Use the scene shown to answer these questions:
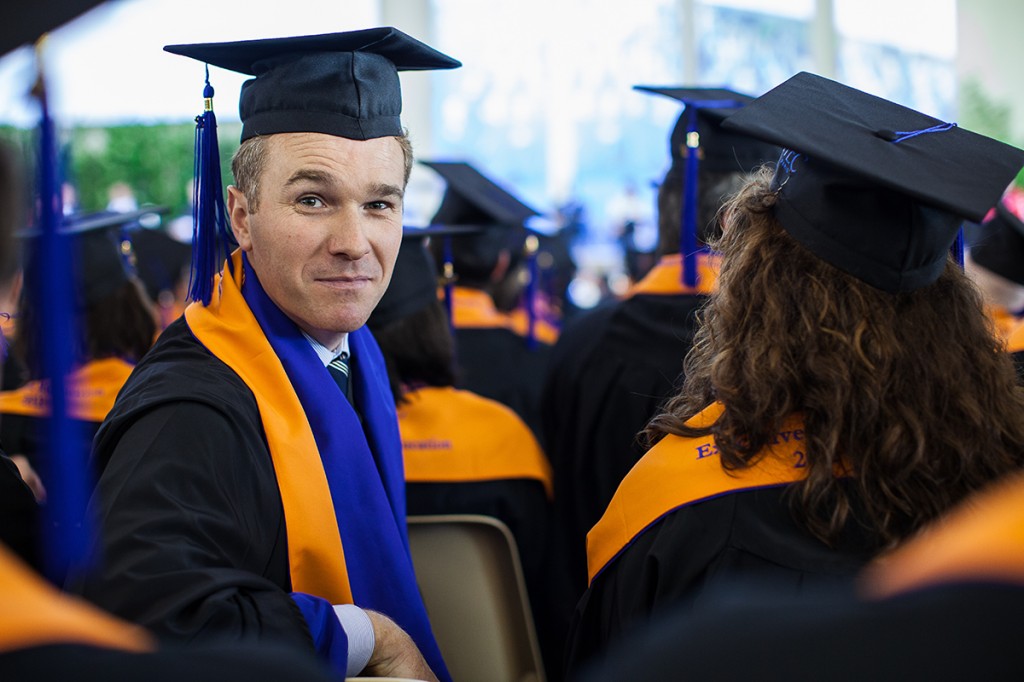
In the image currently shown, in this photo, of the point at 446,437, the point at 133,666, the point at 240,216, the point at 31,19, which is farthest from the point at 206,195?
the point at 133,666

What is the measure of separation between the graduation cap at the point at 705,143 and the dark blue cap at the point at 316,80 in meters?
1.40

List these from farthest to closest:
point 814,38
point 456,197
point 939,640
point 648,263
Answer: point 814,38
point 648,263
point 456,197
point 939,640

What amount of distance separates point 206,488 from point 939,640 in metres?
1.15

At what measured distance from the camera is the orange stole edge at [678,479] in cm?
158

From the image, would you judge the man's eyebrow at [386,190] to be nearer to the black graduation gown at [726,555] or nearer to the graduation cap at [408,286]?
the black graduation gown at [726,555]

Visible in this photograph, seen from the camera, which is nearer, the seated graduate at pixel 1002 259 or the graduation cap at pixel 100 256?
the graduation cap at pixel 100 256

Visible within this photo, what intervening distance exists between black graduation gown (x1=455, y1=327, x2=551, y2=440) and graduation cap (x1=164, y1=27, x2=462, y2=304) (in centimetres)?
205

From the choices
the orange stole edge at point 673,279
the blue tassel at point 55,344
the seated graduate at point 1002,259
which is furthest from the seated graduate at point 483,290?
the blue tassel at point 55,344

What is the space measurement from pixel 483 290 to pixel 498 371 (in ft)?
1.69

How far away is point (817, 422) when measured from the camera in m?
1.58

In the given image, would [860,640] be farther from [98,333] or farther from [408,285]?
[98,333]

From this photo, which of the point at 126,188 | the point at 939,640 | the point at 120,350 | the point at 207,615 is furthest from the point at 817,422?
the point at 126,188

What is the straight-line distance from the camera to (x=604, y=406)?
3.31 meters

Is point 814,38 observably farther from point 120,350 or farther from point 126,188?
point 120,350
